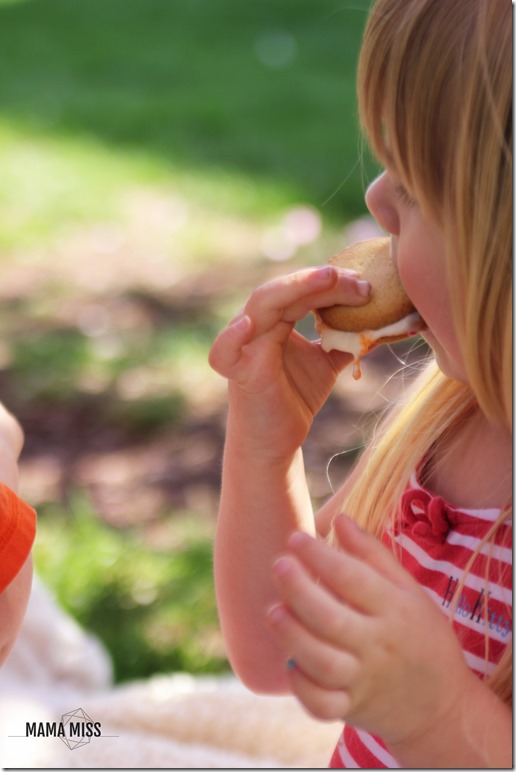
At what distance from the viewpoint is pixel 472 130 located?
2.91 feet

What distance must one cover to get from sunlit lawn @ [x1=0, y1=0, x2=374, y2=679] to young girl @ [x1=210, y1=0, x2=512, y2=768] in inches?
10.5

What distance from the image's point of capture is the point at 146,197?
12.5ft

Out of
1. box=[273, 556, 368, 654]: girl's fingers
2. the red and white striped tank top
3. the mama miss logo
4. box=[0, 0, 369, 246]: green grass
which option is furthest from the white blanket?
box=[0, 0, 369, 246]: green grass

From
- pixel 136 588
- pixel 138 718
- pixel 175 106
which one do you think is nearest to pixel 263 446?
pixel 138 718

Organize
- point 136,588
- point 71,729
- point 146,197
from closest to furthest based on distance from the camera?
point 71,729, point 136,588, point 146,197

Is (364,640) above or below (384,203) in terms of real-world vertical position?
below

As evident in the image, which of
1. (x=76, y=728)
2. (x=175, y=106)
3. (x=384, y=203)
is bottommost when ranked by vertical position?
(x=175, y=106)

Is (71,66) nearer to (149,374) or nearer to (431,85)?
(149,374)

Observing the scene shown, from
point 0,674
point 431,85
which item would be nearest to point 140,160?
point 0,674

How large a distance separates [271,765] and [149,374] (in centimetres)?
137

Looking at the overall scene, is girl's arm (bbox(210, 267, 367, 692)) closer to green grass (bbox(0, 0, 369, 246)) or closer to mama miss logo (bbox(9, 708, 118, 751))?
mama miss logo (bbox(9, 708, 118, 751))

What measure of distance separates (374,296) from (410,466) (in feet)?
0.62

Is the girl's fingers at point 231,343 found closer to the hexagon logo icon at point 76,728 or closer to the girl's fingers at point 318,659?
the girl's fingers at point 318,659

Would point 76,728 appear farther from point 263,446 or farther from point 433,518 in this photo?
point 433,518
